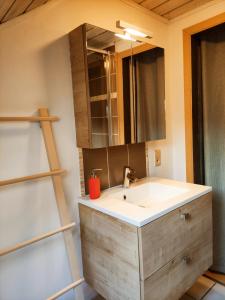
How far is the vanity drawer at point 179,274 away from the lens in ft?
3.87

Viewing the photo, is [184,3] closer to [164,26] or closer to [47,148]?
[164,26]

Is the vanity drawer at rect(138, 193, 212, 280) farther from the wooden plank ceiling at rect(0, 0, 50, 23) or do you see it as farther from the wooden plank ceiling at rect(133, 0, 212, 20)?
the wooden plank ceiling at rect(133, 0, 212, 20)

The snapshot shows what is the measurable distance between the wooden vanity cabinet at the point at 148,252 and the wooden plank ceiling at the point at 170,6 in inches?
57.0

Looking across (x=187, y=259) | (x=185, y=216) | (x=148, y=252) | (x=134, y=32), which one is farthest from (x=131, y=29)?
(x=187, y=259)

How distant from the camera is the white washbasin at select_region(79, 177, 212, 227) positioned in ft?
3.85

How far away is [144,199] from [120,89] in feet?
2.70

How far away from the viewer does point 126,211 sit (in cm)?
122

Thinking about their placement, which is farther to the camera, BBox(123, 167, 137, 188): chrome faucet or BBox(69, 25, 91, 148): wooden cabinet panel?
BBox(123, 167, 137, 188): chrome faucet

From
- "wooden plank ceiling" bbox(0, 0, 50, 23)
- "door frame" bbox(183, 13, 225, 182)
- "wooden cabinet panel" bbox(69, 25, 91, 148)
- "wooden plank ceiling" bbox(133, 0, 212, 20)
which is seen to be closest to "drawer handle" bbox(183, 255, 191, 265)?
"door frame" bbox(183, 13, 225, 182)

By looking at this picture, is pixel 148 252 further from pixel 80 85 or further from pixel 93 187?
pixel 80 85

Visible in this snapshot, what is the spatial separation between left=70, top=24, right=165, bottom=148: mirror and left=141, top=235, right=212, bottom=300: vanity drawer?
2.60 ft

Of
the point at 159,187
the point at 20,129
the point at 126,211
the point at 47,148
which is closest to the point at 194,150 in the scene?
the point at 159,187

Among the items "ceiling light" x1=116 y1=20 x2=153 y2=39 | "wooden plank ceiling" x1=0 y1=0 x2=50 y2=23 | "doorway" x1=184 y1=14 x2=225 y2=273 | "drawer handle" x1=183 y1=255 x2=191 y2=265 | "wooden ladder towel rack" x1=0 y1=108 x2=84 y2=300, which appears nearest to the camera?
"wooden plank ceiling" x1=0 y1=0 x2=50 y2=23

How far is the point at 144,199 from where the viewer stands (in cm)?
171
